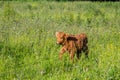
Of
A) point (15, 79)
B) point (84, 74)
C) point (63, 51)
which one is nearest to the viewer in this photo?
point (15, 79)

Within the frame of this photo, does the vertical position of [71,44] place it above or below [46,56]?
above

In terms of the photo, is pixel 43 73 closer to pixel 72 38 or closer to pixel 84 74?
pixel 84 74

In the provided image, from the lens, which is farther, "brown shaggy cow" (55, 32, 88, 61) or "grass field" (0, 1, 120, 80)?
"brown shaggy cow" (55, 32, 88, 61)

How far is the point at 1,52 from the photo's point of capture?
20.1 ft

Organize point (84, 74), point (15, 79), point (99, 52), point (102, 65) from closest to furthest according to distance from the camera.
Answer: point (15, 79) → point (84, 74) → point (102, 65) → point (99, 52)

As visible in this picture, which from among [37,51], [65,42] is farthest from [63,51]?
[37,51]

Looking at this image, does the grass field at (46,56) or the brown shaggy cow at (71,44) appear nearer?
the grass field at (46,56)

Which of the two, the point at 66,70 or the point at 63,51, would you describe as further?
the point at 63,51

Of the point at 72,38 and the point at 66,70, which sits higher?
the point at 72,38

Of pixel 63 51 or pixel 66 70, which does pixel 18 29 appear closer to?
pixel 63 51

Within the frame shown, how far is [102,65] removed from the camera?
5.46 m

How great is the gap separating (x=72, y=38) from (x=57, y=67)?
80 cm

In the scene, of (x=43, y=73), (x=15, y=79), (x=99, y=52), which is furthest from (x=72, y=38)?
(x=15, y=79)

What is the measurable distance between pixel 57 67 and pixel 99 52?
1.22 m
